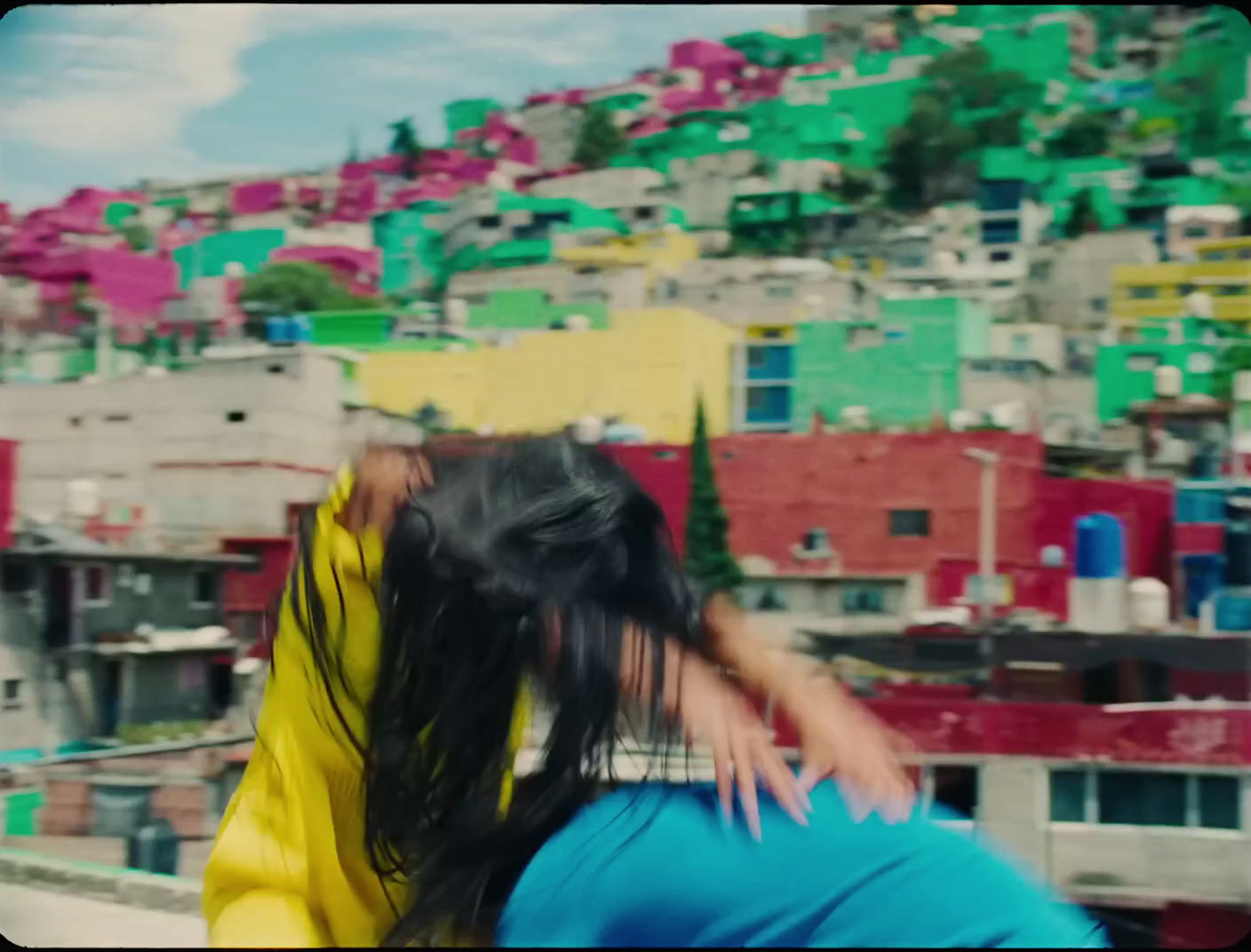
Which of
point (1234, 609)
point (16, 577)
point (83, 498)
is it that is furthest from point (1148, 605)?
point (16, 577)

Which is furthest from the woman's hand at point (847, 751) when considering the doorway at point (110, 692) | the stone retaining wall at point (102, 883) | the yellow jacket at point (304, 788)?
the doorway at point (110, 692)

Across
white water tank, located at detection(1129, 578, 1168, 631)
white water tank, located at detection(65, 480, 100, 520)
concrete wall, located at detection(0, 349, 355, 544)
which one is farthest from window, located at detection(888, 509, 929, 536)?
white water tank, located at detection(65, 480, 100, 520)

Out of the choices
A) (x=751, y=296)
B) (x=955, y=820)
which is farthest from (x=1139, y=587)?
(x=955, y=820)

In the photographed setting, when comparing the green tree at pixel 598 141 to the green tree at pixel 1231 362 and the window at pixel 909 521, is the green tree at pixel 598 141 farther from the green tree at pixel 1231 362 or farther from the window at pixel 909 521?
the green tree at pixel 1231 362

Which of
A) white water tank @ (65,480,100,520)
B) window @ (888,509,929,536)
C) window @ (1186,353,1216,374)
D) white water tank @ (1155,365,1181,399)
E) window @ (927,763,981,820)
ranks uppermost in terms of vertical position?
window @ (1186,353,1216,374)

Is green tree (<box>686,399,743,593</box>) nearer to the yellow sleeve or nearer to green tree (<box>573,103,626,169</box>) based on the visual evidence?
green tree (<box>573,103,626,169</box>)

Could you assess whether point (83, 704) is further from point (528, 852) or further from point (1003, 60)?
point (528, 852)

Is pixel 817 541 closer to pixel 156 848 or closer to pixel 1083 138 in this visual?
pixel 1083 138
